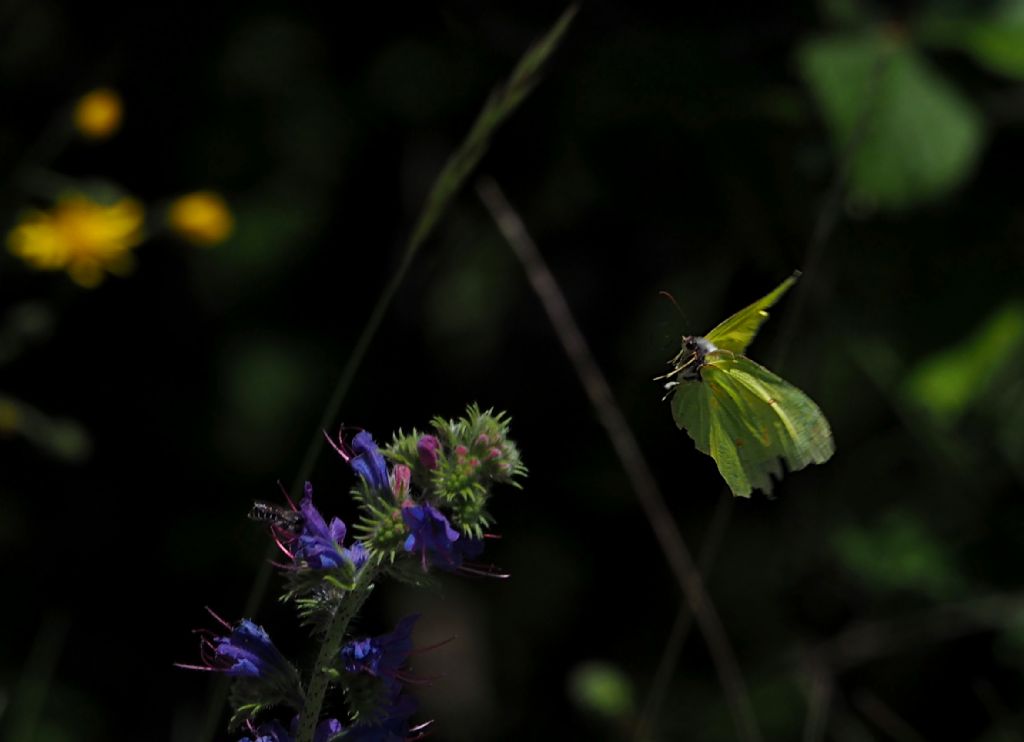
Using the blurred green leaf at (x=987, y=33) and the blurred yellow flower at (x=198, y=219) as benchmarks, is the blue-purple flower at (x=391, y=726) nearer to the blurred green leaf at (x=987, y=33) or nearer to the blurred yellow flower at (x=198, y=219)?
the blurred green leaf at (x=987, y=33)

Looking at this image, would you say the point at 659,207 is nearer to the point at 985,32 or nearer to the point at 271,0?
the point at 985,32

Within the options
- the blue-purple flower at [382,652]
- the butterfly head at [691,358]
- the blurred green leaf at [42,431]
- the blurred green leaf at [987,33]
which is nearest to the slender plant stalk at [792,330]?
the blurred green leaf at [987,33]

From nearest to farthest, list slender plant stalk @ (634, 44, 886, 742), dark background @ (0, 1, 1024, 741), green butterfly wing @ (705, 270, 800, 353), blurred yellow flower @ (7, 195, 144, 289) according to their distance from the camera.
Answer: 1. green butterfly wing @ (705, 270, 800, 353)
2. slender plant stalk @ (634, 44, 886, 742)
3. blurred yellow flower @ (7, 195, 144, 289)
4. dark background @ (0, 1, 1024, 741)

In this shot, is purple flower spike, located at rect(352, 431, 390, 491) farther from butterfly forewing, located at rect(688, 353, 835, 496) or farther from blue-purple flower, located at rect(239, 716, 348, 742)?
butterfly forewing, located at rect(688, 353, 835, 496)

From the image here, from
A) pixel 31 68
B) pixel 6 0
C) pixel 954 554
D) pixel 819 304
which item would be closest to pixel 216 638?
pixel 819 304

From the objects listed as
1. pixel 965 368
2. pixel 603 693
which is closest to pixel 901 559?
pixel 965 368

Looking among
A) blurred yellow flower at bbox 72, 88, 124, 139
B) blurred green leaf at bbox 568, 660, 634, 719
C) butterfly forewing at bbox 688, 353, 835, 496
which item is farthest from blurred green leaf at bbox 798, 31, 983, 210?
blurred yellow flower at bbox 72, 88, 124, 139

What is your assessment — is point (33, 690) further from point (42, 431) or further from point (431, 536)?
point (431, 536)
